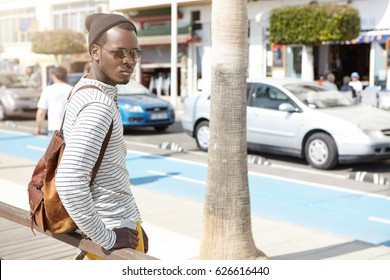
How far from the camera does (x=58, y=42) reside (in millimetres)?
35125

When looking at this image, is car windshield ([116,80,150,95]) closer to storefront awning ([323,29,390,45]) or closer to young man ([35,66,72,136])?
young man ([35,66,72,136])

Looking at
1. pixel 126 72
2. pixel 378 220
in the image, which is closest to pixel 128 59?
pixel 126 72

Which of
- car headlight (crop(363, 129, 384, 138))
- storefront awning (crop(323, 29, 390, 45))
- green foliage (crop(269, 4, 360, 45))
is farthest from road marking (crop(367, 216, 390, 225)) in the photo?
storefront awning (crop(323, 29, 390, 45))

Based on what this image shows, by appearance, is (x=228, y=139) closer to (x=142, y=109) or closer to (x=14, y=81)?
(x=142, y=109)

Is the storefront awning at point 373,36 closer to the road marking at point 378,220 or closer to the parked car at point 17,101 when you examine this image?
the parked car at point 17,101

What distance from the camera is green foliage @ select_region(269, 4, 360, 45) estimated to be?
781 inches

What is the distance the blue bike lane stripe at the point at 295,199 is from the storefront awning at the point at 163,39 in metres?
19.5

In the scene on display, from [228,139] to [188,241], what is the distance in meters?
1.51

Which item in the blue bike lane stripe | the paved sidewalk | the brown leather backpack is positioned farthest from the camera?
the blue bike lane stripe

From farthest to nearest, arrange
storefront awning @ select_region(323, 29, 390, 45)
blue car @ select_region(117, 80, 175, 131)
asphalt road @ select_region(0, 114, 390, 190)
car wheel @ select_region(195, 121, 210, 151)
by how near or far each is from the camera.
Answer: storefront awning @ select_region(323, 29, 390, 45)
blue car @ select_region(117, 80, 175, 131)
car wheel @ select_region(195, 121, 210, 151)
asphalt road @ select_region(0, 114, 390, 190)

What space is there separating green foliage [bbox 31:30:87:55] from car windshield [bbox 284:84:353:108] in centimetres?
2564

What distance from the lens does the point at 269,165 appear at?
11227mm
